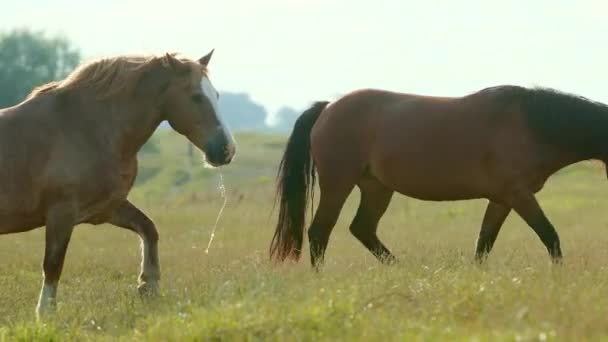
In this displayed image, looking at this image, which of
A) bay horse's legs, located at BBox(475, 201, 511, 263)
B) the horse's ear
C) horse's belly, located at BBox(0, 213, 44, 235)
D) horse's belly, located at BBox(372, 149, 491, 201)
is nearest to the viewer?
horse's belly, located at BBox(0, 213, 44, 235)

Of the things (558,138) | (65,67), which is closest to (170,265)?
(558,138)

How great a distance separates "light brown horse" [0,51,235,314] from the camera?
8773mm

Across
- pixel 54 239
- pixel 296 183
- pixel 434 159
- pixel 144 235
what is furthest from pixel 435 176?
pixel 54 239

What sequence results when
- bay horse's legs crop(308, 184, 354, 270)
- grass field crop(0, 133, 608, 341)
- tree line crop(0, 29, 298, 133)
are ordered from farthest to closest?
tree line crop(0, 29, 298, 133) < bay horse's legs crop(308, 184, 354, 270) < grass field crop(0, 133, 608, 341)

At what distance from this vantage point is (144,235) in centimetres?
963

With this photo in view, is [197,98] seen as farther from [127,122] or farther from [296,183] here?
[296,183]

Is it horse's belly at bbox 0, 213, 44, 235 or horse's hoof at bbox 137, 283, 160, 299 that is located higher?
horse's belly at bbox 0, 213, 44, 235

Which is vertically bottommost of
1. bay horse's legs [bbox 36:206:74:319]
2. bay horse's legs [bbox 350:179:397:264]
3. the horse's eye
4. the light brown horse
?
bay horse's legs [bbox 350:179:397:264]

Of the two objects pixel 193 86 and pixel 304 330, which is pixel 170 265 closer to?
pixel 193 86

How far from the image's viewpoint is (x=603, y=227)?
1888 centimetres

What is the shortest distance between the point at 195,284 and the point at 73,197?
134 cm

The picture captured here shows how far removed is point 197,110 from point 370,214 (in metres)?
3.21

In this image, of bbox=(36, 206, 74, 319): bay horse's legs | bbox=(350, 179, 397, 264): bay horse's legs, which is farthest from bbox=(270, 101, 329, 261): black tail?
bbox=(36, 206, 74, 319): bay horse's legs

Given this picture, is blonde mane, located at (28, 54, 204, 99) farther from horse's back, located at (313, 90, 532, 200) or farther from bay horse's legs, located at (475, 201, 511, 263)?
bay horse's legs, located at (475, 201, 511, 263)
